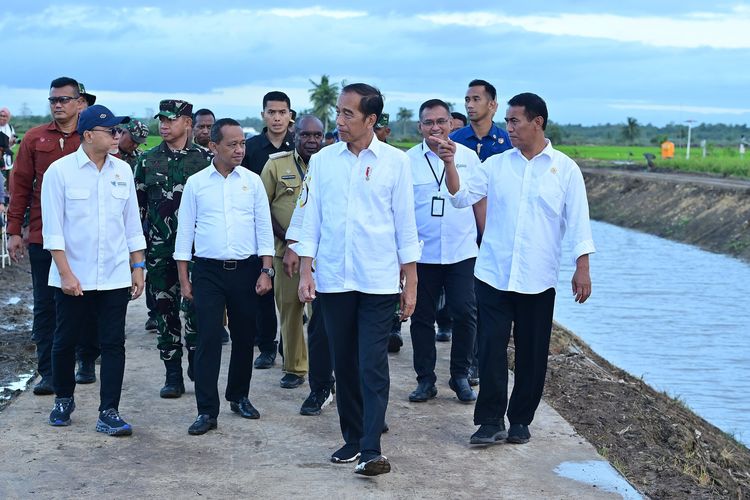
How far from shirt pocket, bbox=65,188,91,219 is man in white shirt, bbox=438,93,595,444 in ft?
6.96

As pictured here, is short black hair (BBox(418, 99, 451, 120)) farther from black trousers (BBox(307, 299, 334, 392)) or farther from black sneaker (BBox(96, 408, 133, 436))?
black sneaker (BBox(96, 408, 133, 436))

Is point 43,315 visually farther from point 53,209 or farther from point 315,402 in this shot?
point 315,402

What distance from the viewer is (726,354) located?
13.5 metres

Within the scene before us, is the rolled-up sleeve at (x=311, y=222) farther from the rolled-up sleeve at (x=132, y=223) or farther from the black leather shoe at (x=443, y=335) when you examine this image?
the black leather shoe at (x=443, y=335)

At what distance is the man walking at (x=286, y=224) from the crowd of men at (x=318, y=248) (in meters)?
0.01

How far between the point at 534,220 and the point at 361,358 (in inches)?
53.8

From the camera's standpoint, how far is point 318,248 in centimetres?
623

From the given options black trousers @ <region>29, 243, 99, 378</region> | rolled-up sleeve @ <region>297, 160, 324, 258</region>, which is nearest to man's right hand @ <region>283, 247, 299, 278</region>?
rolled-up sleeve @ <region>297, 160, 324, 258</region>

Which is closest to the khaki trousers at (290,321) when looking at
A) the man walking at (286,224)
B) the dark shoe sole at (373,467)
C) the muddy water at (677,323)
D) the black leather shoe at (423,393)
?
the man walking at (286,224)

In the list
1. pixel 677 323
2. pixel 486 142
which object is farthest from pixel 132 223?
pixel 677 323

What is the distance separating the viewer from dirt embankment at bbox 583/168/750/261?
1104 inches

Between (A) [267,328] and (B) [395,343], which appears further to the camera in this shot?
(B) [395,343]

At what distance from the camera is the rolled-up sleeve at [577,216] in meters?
6.60

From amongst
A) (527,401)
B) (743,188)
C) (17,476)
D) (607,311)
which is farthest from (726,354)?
(743,188)
